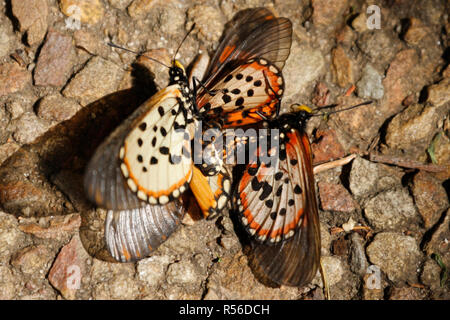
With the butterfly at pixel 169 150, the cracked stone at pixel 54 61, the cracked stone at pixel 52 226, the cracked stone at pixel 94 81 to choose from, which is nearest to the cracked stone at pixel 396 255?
the butterfly at pixel 169 150

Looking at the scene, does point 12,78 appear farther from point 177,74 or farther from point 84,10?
point 177,74

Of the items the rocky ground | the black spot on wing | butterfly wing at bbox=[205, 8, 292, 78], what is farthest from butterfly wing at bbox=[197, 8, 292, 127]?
the black spot on wing

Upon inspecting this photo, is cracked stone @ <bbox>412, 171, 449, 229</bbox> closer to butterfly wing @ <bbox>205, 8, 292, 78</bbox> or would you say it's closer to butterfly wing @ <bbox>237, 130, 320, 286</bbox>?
butterfly wing @ <bbox>237, 130, 320, 286</bbox>

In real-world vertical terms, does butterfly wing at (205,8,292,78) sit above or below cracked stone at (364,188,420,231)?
above

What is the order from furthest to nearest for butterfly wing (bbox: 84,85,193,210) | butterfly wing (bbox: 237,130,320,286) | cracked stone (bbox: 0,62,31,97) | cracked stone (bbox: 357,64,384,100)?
cracked stone (bbox: 357,64,384,100), cracked stone (bbox: 0,62,31,97), butterfly wing (bbox: 237,130,320,286), butterfly wing (bbox: 84,85,193,210)

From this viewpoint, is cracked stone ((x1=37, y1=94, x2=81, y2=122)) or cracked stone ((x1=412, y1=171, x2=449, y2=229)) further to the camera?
cracked stone ((x1=412, y1=171, x2=449, y2=229))

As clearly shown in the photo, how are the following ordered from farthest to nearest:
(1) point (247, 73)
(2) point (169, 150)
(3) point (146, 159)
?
(1) point (247, 73)
(2) point (169, 150)
(3) point (146, 159)

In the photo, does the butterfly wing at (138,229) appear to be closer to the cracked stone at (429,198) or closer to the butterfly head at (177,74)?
the butterfly head at (177,74)

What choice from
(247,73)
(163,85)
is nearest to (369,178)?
(247,73)

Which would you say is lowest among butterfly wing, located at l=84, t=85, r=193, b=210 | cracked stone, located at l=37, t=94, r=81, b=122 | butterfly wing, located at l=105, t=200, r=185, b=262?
butterfly wing, located at l=105, t=200, r=185, b=262
